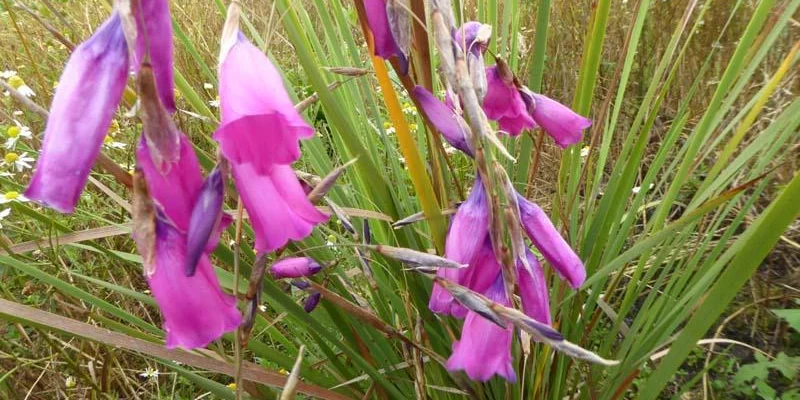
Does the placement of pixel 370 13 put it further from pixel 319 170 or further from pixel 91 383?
pixel 91 383

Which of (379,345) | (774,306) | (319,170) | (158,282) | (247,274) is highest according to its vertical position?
(158,282)

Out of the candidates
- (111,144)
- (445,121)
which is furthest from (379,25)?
(111,144)

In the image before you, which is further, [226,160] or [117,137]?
[117,137]

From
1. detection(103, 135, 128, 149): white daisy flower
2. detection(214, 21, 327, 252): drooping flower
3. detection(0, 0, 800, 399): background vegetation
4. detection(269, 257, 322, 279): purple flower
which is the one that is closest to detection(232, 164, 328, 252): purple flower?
detection(214, 21, 327, 252): drooping flower

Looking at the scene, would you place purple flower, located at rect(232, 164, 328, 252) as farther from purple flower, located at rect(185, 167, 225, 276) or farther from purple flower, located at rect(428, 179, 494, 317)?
purple flower, located at rect(428, 179, 494, 317)

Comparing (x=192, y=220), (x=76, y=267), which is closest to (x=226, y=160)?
(x=192, y=220)
